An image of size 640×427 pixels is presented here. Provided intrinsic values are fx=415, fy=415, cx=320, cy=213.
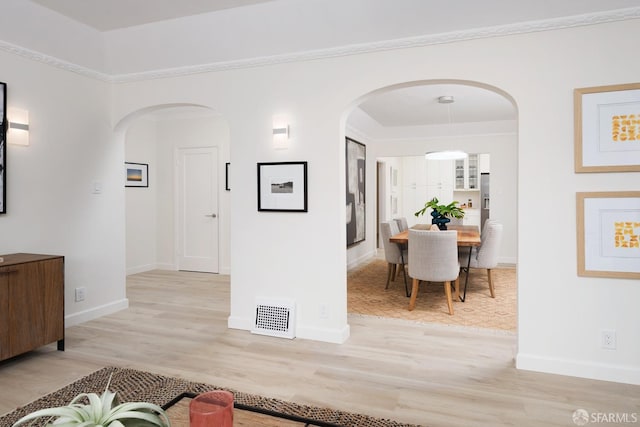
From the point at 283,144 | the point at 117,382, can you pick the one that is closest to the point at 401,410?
the point at 117,382

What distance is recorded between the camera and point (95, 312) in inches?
164

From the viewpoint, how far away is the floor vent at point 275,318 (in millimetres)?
3580

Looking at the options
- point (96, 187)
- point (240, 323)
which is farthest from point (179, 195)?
point (240, 323)

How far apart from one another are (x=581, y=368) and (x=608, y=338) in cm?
27

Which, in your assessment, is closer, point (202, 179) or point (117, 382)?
point (117, 382)

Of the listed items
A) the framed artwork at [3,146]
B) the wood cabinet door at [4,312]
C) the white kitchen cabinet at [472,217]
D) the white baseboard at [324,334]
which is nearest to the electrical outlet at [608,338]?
the white baseboard at [324,334]

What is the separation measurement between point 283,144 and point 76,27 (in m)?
2.09

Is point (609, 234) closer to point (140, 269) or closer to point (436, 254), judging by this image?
point (436, 254)

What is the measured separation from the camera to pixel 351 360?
3105 millimetres

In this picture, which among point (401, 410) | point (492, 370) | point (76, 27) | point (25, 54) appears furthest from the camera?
point (76, 27)

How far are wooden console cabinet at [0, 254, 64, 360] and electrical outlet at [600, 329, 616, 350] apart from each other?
12.9ft

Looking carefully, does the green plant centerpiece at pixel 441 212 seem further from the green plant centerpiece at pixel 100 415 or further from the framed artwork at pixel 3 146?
the green plant centerpiece at pixel 100 415

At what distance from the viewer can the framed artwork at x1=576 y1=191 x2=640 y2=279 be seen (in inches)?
106

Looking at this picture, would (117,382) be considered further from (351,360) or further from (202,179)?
(202,179)
